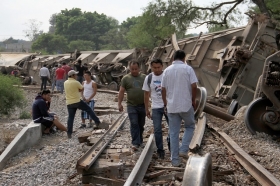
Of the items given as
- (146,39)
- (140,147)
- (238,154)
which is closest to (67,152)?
(140,147)

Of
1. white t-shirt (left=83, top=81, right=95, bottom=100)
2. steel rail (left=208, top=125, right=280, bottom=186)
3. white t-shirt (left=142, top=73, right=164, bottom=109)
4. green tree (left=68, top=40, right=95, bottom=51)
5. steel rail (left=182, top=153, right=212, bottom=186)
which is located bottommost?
steel rail (left=208, top=125, right=280, bottom=186)

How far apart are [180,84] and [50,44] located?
266ft

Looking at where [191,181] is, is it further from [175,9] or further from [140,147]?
[175,9]

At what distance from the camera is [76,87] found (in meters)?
10.2

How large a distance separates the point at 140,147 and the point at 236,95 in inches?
230

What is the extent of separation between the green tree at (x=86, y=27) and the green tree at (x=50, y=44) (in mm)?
6406

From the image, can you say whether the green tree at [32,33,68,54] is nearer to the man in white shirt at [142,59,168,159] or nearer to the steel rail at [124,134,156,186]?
the man in white shirt at [142,59,168,159]

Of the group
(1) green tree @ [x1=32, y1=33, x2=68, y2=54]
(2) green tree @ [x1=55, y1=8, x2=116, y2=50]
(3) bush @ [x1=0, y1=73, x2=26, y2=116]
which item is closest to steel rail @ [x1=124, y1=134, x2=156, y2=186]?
(3) bush @ [x1=0, y1=73, x2=26, y2=116]

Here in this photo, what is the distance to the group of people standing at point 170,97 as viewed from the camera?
600cm

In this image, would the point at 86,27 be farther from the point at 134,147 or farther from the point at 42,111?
the point at 134,147

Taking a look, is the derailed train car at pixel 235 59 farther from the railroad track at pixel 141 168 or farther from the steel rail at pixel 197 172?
the steel rail at pixel 197 172

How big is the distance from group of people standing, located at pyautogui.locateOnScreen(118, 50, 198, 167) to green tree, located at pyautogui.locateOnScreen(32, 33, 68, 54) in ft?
258

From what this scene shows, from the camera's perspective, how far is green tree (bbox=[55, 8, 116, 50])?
9088 cm

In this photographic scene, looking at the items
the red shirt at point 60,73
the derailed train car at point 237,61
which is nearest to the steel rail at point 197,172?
the derailed train car at point 237,61
